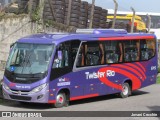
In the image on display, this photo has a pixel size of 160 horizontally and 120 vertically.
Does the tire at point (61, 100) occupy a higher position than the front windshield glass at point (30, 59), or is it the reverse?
the front windshield glass at point (30, 59)

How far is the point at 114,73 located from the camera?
19.4 m

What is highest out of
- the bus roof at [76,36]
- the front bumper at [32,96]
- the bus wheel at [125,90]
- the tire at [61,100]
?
the bus roof at [76,36]

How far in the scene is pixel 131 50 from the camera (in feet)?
67.8

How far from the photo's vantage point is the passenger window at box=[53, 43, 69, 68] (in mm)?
16208

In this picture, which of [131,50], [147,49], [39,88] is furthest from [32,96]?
[147,49]

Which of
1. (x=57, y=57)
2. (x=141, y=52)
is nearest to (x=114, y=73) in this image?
(x=141, y=52)

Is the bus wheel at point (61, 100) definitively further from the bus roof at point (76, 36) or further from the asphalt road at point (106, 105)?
the bus roof at point (76, 36)

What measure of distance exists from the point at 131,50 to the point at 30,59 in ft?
19.5

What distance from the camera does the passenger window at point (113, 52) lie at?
19109 millimetres

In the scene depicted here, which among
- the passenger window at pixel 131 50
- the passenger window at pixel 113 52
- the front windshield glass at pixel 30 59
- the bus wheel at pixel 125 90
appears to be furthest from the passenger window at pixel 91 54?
the bus wheel at pixel 125 90

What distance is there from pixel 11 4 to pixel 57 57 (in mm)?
11872

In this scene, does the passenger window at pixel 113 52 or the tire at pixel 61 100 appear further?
the passenger window at pixel 113 52

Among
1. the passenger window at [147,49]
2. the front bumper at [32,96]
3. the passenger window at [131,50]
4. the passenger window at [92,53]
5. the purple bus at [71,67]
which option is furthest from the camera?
the passenger window at [147,49]

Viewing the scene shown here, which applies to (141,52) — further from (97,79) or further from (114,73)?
(97,79)
